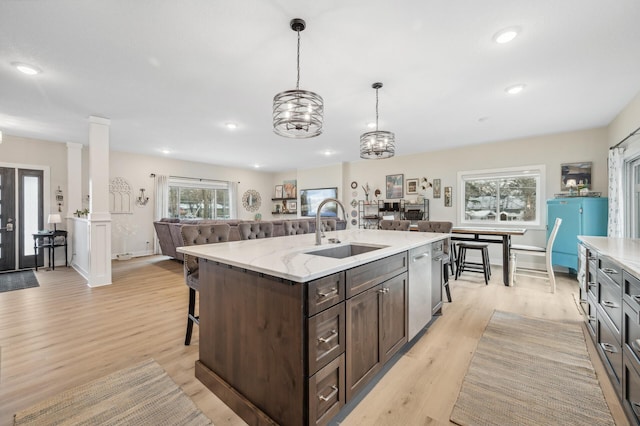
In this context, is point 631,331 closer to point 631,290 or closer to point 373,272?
point 631,290

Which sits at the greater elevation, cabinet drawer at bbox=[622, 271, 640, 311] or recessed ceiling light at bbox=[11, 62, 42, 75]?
recessed ceiling light at bbox=[11, 62, 42, 75]

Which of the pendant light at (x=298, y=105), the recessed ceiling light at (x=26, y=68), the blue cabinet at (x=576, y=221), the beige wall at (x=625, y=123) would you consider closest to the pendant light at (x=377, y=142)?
the pendant light at (x=298, y=105)

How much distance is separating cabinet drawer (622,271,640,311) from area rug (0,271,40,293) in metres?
6.42

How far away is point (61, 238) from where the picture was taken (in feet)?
17.9

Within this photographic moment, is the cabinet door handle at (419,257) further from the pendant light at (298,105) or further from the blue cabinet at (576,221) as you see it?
the blue cabinet at (576,221)

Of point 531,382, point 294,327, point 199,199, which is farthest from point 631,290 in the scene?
point 199,199

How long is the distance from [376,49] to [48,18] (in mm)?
2471

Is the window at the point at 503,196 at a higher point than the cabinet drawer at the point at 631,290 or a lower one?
higher

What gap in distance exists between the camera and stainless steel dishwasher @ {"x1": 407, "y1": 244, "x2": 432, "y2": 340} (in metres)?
2.14

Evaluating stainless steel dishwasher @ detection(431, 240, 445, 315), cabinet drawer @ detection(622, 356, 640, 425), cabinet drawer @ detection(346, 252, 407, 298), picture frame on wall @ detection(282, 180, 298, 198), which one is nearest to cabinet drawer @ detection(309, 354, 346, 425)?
cabinet drawer @ detection(346, 252, 407, 298)

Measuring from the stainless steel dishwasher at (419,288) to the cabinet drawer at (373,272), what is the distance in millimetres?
194

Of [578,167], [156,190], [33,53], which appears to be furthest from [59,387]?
[578,167]

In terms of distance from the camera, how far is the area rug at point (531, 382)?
1.52 meters

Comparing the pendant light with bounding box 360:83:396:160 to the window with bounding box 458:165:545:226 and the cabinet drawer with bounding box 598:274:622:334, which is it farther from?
the window with bounding box 458:165:545:226
